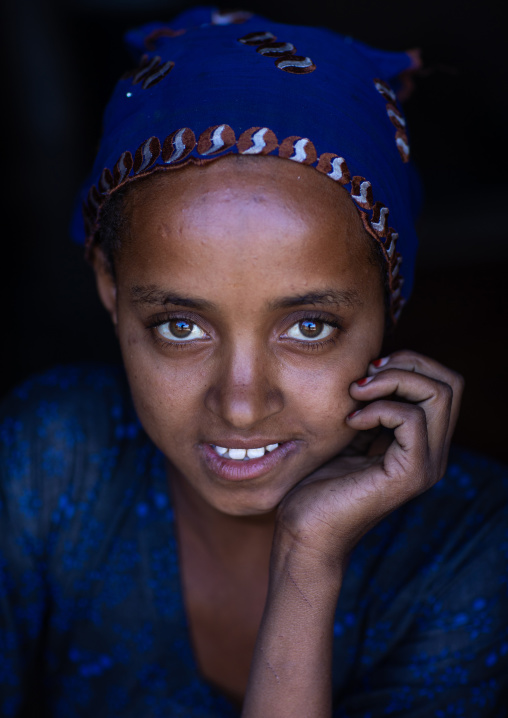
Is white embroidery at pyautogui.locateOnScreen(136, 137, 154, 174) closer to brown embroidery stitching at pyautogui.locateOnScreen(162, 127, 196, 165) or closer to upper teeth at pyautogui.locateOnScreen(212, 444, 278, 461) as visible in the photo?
brown embroidery stitching at pyautogui.locateOnScreen(162, 127, 196, 165)

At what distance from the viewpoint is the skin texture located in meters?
1.26

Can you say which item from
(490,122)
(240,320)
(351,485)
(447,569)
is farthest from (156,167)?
(490,122)

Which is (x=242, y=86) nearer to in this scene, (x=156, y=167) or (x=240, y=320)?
(x=156, y=167)

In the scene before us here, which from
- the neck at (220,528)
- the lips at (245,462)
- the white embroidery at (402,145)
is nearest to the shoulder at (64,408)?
the neck at (220,528)

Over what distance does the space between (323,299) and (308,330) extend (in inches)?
3.5

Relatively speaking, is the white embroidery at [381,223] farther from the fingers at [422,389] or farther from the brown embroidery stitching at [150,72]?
the brown embroidery stitching at [150,72]

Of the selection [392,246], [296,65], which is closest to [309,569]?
[392,246]

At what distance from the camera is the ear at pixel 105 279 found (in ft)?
5.17

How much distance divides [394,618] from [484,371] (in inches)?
99.0

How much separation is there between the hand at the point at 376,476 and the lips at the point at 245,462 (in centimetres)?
10

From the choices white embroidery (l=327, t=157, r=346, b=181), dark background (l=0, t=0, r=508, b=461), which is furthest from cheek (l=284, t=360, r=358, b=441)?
dark background (l=0, t=0, r=508, b=461)

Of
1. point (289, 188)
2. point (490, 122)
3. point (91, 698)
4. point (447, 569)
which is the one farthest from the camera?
point (490, 122)

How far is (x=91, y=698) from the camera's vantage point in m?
1.84

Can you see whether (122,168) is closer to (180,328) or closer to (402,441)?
(180,328)
